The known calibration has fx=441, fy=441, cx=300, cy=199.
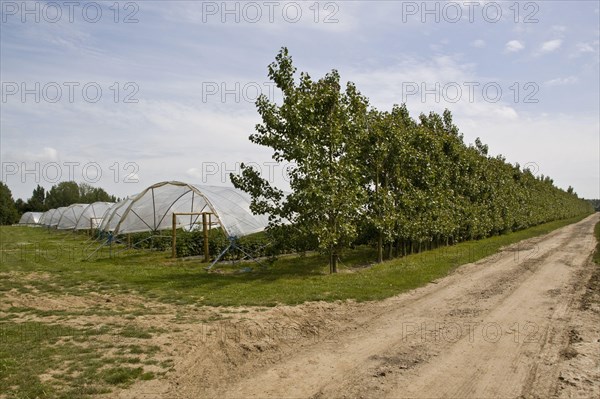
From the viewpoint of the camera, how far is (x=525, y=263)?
1825 cm

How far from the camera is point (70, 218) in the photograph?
56.4 m

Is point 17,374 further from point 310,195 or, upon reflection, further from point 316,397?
point 310,195

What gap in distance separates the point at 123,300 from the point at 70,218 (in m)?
50.7

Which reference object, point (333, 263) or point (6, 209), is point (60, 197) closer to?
point (6, 209)

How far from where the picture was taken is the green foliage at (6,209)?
98.4 metres

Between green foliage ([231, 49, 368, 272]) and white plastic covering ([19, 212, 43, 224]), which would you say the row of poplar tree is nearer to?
Answer: green foliage ([231, 49, 368, 272])

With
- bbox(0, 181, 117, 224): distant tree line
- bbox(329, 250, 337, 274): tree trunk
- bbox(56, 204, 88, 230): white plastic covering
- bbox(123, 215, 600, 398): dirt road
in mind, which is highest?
bbox(0, 181, 117, 224): distant tree line

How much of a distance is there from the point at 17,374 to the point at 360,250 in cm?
2150

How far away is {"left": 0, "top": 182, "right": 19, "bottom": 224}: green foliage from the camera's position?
98.4 metres

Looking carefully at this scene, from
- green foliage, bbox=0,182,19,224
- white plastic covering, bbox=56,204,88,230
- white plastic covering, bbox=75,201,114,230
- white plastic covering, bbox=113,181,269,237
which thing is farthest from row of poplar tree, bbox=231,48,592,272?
green foliage, bbox=0,182,19,224

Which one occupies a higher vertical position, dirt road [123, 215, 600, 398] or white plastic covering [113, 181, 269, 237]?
white plastic covering [113, 181, 269, 237]

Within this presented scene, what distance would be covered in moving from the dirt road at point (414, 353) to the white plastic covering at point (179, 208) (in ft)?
46.1

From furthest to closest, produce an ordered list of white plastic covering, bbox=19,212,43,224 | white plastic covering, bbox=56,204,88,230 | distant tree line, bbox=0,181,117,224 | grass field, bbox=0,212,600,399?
1. distant tree line, bbox=0,181,117,224
2. white plastic covering, bbox=19,212,43,224
3. white plastic covering, bbox=56,204,88,230
4. grass field, bbox=0,212,600,399

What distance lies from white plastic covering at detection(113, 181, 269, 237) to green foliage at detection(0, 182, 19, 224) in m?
90.3
